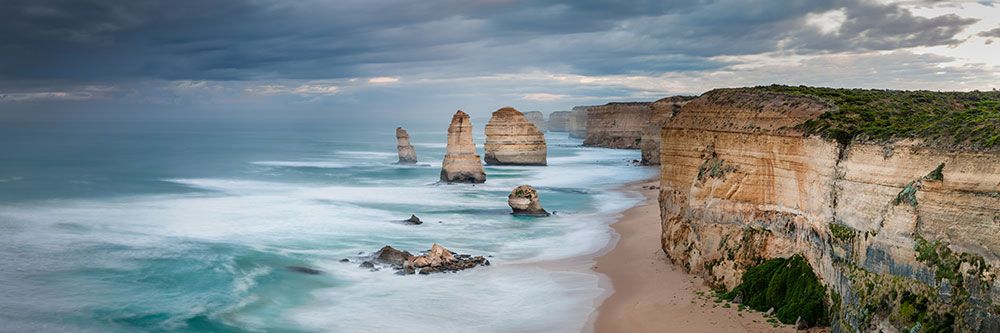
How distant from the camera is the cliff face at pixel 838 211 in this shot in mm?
12812

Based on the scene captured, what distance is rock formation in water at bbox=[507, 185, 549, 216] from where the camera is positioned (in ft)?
139

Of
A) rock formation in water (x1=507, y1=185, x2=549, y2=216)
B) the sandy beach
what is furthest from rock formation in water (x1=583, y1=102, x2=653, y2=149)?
the sandy beach

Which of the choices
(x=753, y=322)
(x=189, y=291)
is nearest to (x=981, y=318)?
(x=753, y=322)

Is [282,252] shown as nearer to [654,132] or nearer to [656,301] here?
[656,301]

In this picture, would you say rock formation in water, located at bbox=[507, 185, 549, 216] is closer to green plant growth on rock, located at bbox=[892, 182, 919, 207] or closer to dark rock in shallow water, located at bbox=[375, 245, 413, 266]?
dark rock in shallow water, located at bbox=[375, 245, 413, 266]

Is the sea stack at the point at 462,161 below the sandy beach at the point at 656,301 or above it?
above

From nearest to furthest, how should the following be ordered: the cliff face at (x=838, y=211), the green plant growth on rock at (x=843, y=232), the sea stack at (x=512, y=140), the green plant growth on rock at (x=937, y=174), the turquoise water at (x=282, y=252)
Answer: the cliff face at (x=838, y=211), the green plant growth on rock at (x=937, y=174), the green plant growth on rock at (x=843, y=232), the turquoise water at (x=282, y=252), the sea stack at (x=512, y=140)

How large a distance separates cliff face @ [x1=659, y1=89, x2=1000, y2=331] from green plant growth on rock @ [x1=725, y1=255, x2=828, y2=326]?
0.36m

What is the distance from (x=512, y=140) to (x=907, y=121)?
66.3 metres

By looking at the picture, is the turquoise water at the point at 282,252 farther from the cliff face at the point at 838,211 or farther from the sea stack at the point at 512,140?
the sea stack at the point at 512,140

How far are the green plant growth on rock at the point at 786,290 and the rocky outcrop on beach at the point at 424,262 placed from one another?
11.7 metres

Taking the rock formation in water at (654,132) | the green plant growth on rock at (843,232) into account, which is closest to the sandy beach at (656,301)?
the green plant growth on rock at (843,232)

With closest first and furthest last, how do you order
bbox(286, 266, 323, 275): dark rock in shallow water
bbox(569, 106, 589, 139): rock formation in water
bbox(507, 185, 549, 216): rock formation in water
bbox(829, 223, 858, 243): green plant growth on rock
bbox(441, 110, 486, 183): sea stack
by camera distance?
bbox(829, 223, 858, 243): green plant growth on rock, bbox(286, 266, 323, 275): dark rock in shallow water, bbox(507, 185, 549, 216): rock formation in water, bbox(441, 110, 486, 183): sea stack, bbox(569, 106, 589, 139): rock formation in water

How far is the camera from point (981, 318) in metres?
12.6
